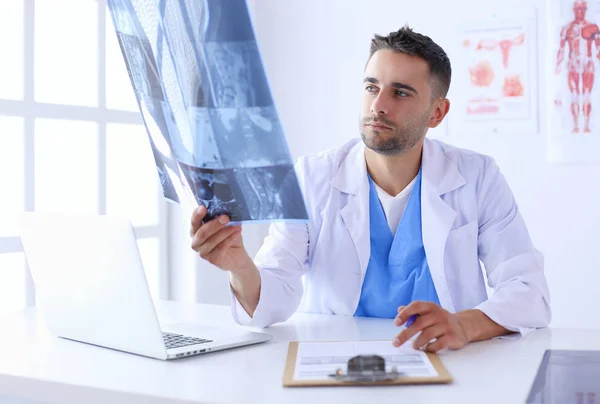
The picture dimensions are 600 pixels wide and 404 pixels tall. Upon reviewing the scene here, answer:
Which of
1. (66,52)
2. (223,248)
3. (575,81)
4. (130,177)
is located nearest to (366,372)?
(223,248)

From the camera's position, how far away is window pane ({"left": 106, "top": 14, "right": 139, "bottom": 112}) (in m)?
2.73

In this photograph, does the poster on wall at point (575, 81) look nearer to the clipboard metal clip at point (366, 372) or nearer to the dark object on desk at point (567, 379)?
the dark object on desk at point (567, 379)

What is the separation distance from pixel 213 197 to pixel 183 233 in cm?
193

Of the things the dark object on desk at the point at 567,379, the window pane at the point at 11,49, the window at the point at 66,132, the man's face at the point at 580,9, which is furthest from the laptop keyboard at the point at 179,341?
the man's face at the point at 580,9

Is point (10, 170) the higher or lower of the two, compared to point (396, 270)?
higher

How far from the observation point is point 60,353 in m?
1.20

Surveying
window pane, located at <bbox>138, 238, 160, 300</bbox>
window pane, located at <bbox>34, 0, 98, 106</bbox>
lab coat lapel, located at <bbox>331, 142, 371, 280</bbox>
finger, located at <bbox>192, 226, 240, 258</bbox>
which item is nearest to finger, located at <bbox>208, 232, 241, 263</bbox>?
finger, located at <bbox>192, 226, 240, 258</bbox>

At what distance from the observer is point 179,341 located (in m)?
1.24

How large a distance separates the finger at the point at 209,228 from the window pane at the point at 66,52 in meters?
1.44

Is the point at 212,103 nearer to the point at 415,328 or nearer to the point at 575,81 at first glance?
the point at 415,328

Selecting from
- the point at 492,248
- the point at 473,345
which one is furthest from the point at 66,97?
the point at 473,345

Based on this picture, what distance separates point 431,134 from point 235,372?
212 cm

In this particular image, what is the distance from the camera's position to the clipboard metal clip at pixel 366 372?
98 cm

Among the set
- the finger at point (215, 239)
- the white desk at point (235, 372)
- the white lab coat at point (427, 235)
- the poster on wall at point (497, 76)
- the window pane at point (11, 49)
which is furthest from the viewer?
the poster on wall at point (497, 76)
